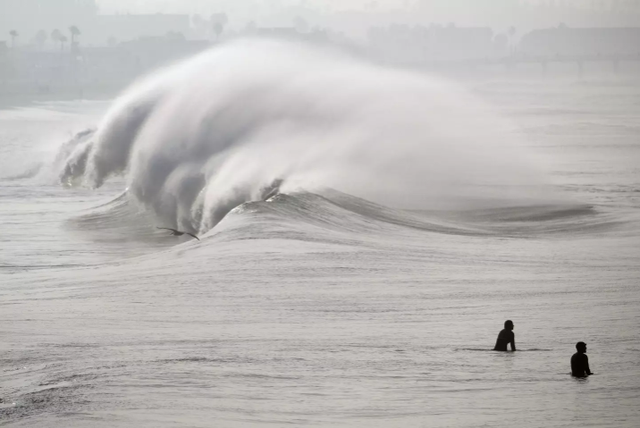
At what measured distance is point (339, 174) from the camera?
2434 cm

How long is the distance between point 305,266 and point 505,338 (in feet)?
16.3

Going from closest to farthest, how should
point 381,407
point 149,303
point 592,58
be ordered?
point 381,407 → point 149,303 → point 592,58

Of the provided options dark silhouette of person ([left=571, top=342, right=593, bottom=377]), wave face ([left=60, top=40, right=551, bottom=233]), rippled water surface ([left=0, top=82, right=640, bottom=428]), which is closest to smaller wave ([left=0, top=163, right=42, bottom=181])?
wave face ([left=60, top=40, right=551, bottom=233])

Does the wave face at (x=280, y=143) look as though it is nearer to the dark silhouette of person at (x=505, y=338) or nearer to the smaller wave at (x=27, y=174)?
the smaller wave at (x=27, y=174)

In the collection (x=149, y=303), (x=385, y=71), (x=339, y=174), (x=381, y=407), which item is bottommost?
(x=381, y=407)

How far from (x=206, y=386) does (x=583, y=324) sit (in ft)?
15.5

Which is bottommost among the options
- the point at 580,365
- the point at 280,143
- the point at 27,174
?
the point at 580,365

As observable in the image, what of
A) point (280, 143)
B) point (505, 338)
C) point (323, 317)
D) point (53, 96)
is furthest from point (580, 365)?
point (53, 96)

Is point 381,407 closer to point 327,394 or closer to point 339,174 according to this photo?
point 327,394

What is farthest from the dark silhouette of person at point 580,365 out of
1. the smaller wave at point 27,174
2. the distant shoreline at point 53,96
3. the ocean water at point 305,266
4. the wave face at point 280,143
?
the distant shoreline at point 53,96

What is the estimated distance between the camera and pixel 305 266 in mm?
15250

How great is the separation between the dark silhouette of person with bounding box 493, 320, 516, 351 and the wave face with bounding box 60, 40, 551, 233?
991cm

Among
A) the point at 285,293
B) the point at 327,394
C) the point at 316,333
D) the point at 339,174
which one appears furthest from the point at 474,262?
the point at 339,174

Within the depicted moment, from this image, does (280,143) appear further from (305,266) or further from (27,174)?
(27,174)
